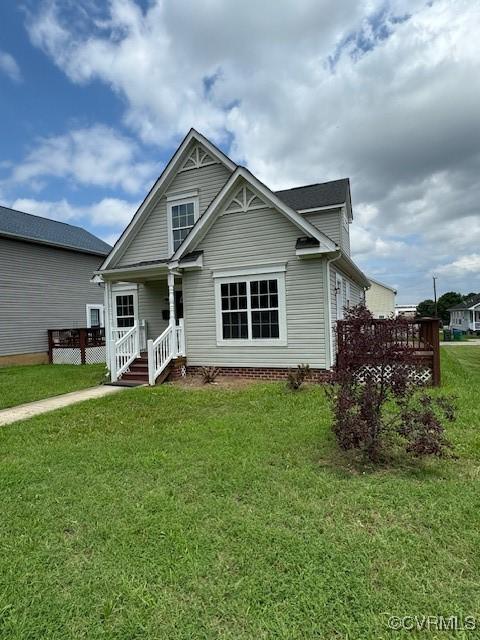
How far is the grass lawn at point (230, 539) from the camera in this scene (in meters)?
2.28

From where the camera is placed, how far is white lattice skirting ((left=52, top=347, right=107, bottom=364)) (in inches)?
698

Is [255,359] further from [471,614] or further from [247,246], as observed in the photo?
[471,614]

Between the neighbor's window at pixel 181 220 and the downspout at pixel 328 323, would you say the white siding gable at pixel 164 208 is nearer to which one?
the neighbor's window at pixel 181 220

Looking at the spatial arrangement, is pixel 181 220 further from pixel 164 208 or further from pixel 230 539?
pixel 230 539

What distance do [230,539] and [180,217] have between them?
11684 millimetres

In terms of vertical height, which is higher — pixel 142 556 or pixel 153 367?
pixel 153 367

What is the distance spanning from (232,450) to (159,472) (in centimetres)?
106

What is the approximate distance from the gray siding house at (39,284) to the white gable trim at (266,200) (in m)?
10.00

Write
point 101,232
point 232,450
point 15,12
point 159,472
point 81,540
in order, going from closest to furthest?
point 81,540
point 159,472
point 232,450
point 15,12
point 101,232

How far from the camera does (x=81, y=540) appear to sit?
10.2ft

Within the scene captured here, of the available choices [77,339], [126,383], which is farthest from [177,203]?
[77,339]

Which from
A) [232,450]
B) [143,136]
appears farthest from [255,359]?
[143,136]

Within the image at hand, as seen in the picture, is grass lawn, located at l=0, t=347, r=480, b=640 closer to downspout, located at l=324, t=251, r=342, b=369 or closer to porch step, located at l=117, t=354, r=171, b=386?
downspout, located at l=324, t=251, r=342, b=369

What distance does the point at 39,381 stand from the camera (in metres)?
12.2
